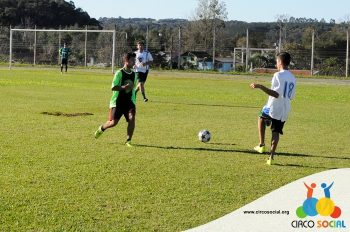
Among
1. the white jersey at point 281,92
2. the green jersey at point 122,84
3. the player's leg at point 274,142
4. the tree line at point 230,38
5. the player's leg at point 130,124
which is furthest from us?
the tree line at point 230,38

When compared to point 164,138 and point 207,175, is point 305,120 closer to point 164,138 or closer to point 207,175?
point 164,138

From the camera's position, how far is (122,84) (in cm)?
1208

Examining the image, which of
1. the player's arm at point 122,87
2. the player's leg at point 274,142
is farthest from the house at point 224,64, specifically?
the player's leg at point 274,142

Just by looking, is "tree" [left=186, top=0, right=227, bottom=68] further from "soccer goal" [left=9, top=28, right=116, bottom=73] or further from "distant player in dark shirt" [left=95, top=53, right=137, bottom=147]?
"distant player in dark shirt" [left=95, top=53, right=137, bottom=147]

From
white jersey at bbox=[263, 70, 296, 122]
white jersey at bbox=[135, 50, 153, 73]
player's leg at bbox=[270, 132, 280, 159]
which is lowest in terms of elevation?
player's leg at bbox=[270, 132, 280, 159]

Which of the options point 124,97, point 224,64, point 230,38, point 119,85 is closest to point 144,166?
point 119,85

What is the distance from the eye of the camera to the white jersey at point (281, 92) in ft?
34.5

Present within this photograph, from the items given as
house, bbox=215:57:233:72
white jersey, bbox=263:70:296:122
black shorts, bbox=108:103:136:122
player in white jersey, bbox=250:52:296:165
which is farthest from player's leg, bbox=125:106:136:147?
house, bbox=215:57:233:72

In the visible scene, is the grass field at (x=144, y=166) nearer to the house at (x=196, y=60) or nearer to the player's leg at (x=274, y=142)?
the player's leg at (x=274, y=142)

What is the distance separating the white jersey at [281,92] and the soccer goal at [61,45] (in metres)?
46.5

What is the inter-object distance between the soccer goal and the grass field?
127 ft

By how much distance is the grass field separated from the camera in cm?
704

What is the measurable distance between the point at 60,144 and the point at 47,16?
93.2 metres

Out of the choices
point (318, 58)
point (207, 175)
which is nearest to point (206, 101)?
point (207, 175)
